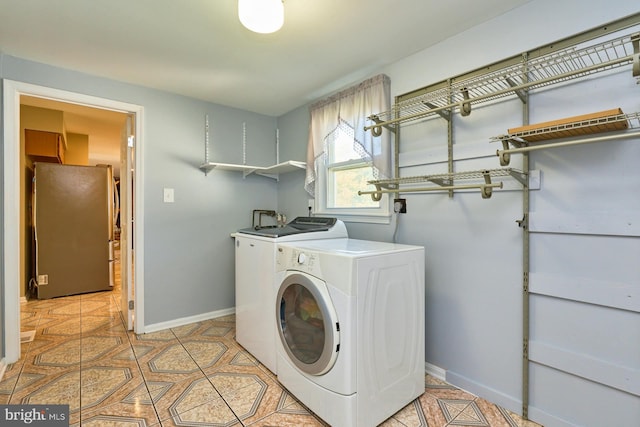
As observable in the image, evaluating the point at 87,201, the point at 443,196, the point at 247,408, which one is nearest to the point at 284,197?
the point at 443,196

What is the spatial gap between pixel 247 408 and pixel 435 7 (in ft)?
7.83

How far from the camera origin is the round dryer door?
1.50 meters

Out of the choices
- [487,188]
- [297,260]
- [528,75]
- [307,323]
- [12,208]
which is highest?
[528,75]

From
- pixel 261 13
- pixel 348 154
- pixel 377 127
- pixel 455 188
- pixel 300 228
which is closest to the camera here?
pixel 261 13

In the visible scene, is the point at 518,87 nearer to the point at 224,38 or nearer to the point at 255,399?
the point at 224,38

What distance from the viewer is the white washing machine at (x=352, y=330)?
1.45 metres

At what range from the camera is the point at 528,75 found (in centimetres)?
160

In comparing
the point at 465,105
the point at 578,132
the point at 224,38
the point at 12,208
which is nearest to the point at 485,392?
the point at 578,132

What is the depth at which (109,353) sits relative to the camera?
2.33 metres

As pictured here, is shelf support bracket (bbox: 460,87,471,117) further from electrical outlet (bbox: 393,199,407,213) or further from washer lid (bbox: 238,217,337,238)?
washer lid (bbox: 238,217,337,238)

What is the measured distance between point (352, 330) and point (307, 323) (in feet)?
1.06

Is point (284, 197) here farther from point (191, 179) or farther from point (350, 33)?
point (350, 33)

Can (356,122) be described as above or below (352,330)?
above

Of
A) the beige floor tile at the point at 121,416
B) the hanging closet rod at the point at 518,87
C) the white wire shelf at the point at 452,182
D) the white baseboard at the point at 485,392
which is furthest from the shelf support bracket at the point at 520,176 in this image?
the beige floor tile at the point at 121,416
